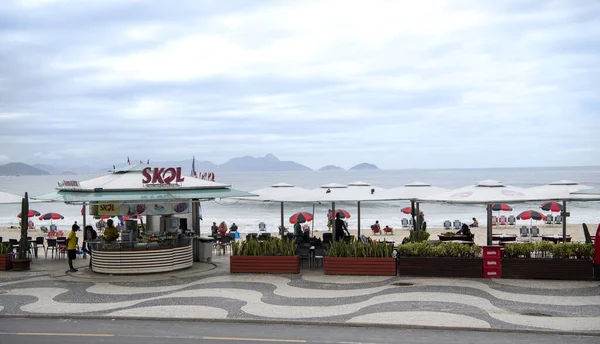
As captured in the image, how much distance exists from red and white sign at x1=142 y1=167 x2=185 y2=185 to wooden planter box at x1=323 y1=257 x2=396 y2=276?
5.39 meters

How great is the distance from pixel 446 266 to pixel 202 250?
8.43 meters

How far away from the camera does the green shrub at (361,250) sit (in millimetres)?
17906

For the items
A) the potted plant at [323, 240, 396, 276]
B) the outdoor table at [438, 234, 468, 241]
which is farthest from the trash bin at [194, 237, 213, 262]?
the outdoor table at [438, 234, 468, 241]

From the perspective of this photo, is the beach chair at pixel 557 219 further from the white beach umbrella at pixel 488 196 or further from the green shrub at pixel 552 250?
the green shrub at pixel 552 250

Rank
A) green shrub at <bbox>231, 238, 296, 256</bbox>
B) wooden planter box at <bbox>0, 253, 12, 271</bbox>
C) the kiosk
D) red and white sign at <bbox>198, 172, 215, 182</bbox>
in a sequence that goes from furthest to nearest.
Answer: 1. red and white sign at <bbox>198, 172, 215, 182</bbox>
2. wooden planter box at <bbox>0, 253, 12, 271</bbox>
3. the kiosk
4. green shrub at <bbox>231, 238, 296, 256</bbox>

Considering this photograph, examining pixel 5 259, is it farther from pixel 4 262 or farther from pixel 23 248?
pixel 23 248

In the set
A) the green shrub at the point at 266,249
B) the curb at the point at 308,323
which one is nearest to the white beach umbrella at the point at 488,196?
the green shrub at the point at 266,249

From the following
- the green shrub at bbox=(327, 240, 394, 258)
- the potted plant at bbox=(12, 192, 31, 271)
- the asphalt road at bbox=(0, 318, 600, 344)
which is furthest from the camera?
the potted plant at bbox=(12, 192, 31, 271)

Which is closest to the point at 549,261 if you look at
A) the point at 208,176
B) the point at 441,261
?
the point at 441,261

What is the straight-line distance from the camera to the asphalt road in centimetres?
1070

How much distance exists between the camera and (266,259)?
60.5 feet

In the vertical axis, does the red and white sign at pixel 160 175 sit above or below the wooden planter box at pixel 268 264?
above

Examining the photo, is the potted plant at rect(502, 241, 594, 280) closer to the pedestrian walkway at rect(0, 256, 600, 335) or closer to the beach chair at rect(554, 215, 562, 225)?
the pedestrian walkway at rect(0, 256, 600, 335)

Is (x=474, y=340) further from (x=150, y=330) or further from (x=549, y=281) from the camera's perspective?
(x=549, y=281)
